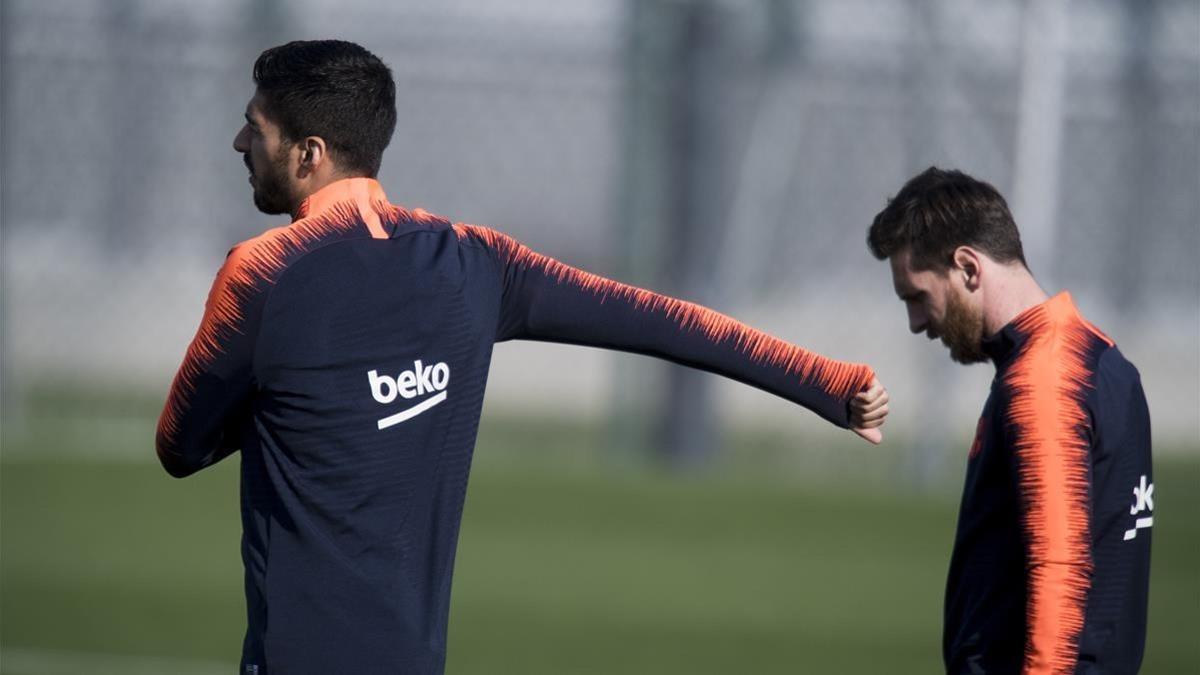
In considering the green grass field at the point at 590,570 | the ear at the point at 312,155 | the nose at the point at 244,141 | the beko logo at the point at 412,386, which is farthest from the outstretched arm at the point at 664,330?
the green grass field at the point at 590,570

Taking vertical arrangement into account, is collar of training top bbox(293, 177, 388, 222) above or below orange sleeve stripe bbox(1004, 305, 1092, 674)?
above

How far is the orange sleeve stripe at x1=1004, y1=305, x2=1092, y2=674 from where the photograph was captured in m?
2.69

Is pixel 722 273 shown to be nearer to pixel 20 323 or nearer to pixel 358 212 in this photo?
pixel 20 323

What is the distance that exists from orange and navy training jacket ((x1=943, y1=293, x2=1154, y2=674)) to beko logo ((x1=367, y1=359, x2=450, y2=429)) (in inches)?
39.5

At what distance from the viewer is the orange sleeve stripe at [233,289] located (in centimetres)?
257

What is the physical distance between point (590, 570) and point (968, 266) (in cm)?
568

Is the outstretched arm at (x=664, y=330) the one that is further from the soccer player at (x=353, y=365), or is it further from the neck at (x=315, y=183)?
the neck at (x=315, y=183)

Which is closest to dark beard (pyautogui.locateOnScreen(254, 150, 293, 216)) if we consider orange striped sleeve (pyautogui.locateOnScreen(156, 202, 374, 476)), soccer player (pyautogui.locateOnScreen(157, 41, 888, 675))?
soccer player (pyautogui.locateOnScreen(157, 41, 888, 675))

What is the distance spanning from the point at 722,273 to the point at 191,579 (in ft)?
17.0

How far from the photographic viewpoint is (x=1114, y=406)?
2.84m

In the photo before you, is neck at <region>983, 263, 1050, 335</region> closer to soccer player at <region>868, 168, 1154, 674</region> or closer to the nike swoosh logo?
soccer player at <region>868, 168, 1154, 674</region>

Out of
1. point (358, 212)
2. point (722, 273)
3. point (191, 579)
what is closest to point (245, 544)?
point (358, 212)

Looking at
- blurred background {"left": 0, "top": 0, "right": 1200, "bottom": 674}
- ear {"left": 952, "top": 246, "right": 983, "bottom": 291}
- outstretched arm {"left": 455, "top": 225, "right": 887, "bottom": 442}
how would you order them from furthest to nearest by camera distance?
1. blurred background {"left": 0, "top": 0, "right": 1200, "bottom": 674}
2. ear {"left": 952, "top": 246, "right": 983, "bottom": 291}
3. outstretched arm {"left": 455, "top": 225, "right": 887, "bottom": 442}

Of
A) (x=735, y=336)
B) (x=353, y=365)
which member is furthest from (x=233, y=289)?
(x=735, y=336)
